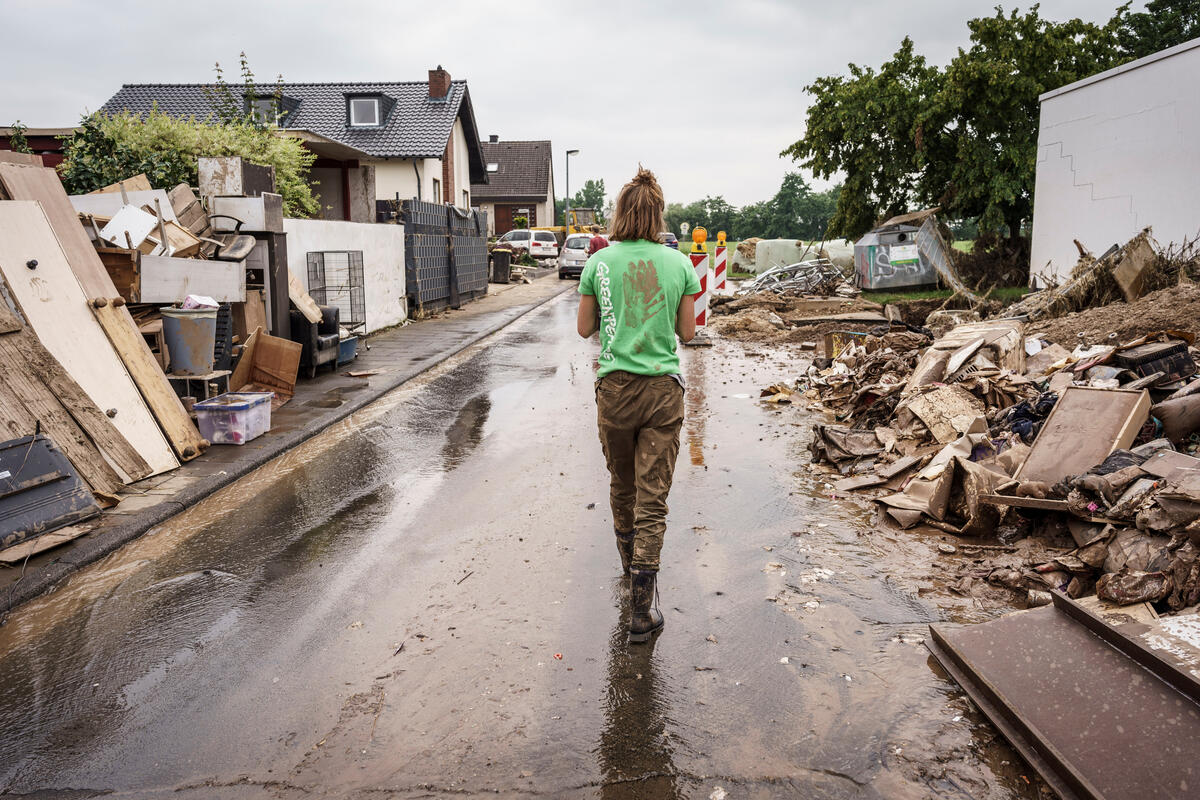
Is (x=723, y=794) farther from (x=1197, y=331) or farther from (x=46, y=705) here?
(x=1197, y=331)

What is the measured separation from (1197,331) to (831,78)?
73.4ft

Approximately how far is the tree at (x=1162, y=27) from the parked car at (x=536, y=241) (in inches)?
1073

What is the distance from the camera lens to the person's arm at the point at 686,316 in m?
4.20

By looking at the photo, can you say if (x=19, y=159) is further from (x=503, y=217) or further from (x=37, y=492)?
(x=503, y=217)

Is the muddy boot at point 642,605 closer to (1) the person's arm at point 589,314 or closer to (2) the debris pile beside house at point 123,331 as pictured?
(1) the person's arm at point 589,314

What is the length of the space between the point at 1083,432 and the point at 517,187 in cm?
6035

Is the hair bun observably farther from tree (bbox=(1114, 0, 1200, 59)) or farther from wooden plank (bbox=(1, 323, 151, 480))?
tree (bbox=(1114, 0, 1200, 59))

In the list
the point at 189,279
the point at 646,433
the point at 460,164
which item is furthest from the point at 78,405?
the point at 460,164

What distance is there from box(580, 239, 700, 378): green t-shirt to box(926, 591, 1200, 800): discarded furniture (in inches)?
68.9

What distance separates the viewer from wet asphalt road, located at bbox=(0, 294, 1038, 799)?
3.06 m

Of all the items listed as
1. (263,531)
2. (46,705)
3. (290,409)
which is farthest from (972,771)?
(290,409)

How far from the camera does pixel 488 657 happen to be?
3891 millimetres

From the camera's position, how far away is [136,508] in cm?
597

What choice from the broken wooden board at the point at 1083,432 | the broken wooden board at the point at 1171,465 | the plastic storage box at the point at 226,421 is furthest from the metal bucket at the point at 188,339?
the broken wooden board at the point at 1171,465
